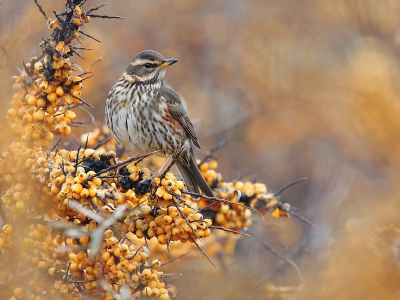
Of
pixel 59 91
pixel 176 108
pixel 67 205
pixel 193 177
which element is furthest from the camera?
pixel 176 108

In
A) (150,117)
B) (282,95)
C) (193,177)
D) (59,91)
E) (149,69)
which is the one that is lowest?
(59,91)

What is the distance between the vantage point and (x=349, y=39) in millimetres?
7898

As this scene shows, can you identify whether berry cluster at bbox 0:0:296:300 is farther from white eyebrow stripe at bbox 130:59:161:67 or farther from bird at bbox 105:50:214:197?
white eyebrow stripe at bbox 130:59:161:67

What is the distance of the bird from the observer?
15.7 feet

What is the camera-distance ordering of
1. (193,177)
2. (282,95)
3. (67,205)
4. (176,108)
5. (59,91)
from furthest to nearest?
(282,95) → (176,108) → (193,177) → (59,91) → (67,205)

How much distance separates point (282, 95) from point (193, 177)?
449 centimetres

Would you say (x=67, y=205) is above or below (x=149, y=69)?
below

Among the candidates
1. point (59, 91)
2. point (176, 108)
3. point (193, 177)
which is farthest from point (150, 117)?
point (59, 91)

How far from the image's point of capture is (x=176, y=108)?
16.8ft

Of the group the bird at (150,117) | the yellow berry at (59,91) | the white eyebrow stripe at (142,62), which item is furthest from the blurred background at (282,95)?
the yellow berry at (59,91)

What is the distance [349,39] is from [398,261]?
470 centimetres

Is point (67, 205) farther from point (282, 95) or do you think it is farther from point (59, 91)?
point (282, 95)

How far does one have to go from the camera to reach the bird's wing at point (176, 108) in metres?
5.08

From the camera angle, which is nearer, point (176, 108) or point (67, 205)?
point (67, 205)
